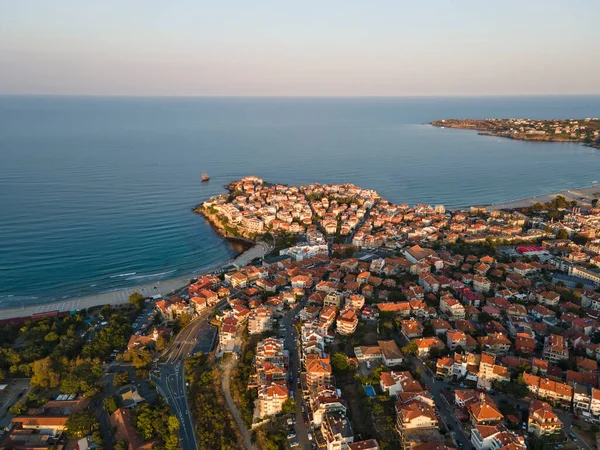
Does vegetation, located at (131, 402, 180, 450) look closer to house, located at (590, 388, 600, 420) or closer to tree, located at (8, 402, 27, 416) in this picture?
Result: tree, located at (8, 402, 27, 416)

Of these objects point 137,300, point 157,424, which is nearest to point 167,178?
point 137,300

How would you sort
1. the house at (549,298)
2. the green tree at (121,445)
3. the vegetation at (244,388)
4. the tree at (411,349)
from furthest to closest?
the house at (549,298)
the tree at (411,349)
the vegetation at (244,388)
the green tree at (121,445)

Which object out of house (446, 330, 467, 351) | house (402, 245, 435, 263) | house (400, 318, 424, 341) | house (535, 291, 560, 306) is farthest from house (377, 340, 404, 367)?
house (402, 245, 435, 263)

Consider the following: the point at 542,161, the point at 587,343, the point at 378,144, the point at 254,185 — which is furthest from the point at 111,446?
the point at 378,144

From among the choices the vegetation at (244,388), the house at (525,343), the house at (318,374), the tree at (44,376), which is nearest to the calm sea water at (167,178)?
the tree at (44,376)

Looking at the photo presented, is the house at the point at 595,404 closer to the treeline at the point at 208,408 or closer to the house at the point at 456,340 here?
the house at the point at 456,340
